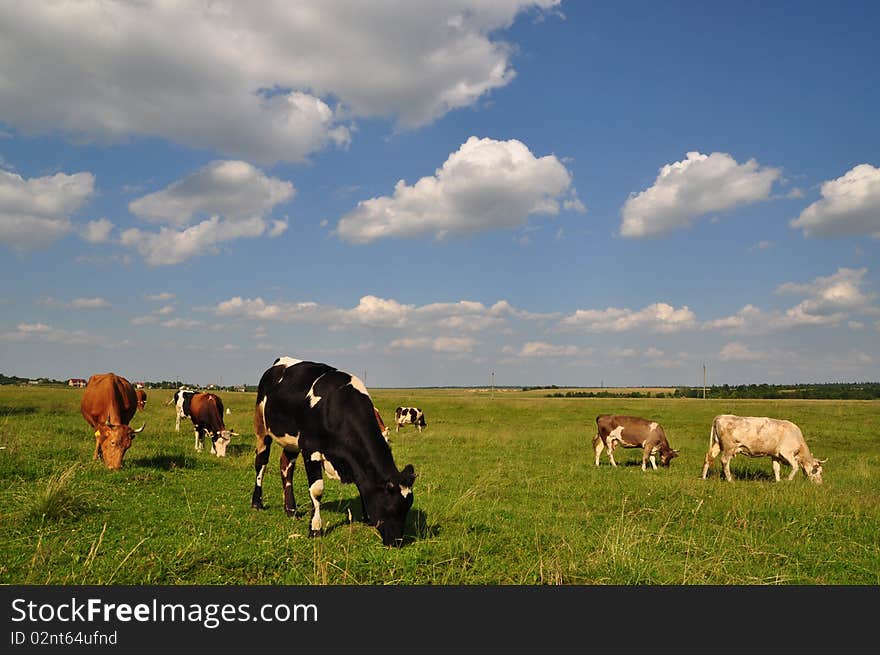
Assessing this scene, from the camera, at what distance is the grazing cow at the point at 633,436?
807 inches

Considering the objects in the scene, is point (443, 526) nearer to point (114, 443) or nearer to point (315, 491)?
point (315, 491)

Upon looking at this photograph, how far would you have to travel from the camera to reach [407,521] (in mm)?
9070

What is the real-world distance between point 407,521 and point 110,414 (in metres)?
10.2

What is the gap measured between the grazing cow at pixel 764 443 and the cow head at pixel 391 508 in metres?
13.1

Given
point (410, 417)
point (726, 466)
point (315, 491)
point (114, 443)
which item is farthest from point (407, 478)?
point (410, 417)

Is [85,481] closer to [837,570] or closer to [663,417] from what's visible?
[837,570]

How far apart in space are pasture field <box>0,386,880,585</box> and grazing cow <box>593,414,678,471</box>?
1486mm

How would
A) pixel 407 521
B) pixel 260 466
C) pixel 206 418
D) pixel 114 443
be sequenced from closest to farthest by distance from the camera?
pixel 407 521 < pixel 260 466 < pixel 114 443 < pixel 206 418

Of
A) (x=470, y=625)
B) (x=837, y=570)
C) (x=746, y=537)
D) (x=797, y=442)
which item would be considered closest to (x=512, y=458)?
(x=797, y=442)

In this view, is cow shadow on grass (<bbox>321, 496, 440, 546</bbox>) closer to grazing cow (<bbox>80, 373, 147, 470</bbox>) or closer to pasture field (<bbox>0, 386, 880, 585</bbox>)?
pasture field (<bbox>0, 386, 880, 585</bbox>)

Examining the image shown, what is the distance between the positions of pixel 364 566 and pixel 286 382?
161 inches

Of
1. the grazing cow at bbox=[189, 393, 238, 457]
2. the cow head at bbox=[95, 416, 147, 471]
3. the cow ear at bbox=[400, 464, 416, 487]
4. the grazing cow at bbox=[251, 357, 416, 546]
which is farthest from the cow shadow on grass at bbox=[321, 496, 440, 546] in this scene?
the grazing cow at bbox=[189, 393, 238, 457]

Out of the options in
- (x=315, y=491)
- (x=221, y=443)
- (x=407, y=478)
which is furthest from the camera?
(x=221, y=443)

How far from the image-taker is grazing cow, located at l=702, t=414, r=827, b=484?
17.2 m
